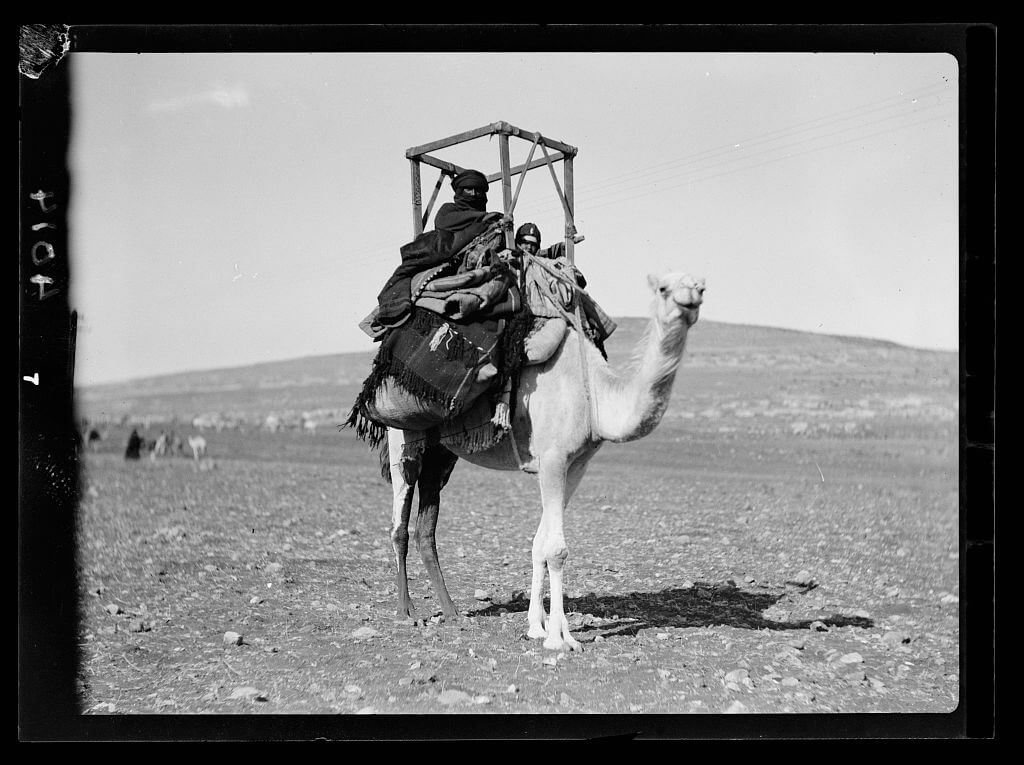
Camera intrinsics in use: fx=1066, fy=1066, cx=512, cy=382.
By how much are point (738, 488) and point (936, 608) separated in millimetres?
5562

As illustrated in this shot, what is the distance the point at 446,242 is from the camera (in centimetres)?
688

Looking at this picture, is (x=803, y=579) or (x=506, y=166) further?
(x=803, y=579)

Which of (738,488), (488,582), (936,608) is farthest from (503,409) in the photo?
(738,488)

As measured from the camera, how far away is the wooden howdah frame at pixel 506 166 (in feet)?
22.3

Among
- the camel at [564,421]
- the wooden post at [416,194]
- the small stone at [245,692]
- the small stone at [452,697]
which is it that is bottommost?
the small stone at [245,692]

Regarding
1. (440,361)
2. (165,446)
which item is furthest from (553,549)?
(165,446)

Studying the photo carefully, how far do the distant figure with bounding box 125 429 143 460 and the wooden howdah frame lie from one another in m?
6.72

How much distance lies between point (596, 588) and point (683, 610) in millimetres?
888

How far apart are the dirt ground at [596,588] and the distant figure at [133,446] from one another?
0.22 meters

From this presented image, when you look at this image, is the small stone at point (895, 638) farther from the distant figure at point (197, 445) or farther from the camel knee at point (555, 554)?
the distant figure at point (197, 445)

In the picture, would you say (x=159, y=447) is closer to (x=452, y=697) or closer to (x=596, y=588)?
(x=596, y=588)

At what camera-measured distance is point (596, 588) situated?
8375 mm

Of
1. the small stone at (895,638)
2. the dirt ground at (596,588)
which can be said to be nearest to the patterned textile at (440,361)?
the dirt ground at (596,588)

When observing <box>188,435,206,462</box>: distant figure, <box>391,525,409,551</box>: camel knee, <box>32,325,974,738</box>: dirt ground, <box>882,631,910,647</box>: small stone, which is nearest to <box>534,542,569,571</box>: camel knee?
<box>32,325,974,738</box>: dirt ground
